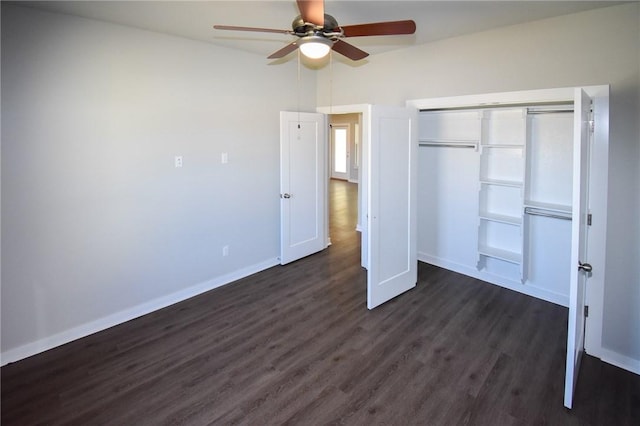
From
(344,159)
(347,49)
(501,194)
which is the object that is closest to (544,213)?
(501,194)

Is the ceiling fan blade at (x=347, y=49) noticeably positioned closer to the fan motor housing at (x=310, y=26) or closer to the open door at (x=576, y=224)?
the fan motor housing at (x=310, y=26)

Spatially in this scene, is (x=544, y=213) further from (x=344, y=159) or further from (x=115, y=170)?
(x=344, y=159)

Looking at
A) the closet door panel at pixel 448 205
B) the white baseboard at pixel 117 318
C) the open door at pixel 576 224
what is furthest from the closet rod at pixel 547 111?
the white baseboard at pixel 117 318

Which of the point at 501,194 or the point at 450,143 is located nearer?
the point at 501,194

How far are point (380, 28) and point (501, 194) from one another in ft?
9.05

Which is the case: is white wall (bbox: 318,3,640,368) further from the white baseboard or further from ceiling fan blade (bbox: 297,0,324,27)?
the white baseboard

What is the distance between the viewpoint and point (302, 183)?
4.90 m

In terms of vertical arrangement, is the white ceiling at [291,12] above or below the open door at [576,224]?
above

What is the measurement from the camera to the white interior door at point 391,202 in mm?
3410

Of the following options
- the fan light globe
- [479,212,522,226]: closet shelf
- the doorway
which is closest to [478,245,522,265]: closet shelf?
[479,212,522,226]: closet shelf

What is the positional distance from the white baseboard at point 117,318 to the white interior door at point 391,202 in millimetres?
1754

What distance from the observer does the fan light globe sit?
234 cm

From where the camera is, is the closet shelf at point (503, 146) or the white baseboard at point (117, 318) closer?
the white baseboard at point (117, 318)

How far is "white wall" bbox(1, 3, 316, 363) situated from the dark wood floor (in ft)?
1.36
